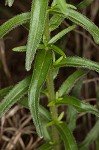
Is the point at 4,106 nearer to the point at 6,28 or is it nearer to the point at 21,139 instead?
the point at 6,28

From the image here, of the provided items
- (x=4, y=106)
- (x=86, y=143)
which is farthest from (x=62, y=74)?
(x=4, y=106)

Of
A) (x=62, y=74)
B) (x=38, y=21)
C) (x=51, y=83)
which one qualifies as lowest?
(x=62, y=74)

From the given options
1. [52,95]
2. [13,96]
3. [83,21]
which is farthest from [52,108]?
[83,21]

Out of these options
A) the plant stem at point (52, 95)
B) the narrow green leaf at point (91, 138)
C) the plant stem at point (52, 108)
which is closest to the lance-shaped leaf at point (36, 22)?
the plant stem at point (52, 95)

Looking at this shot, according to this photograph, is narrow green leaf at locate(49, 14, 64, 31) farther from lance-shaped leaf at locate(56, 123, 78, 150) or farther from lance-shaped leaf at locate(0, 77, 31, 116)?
lance-shaped leaf at locate(56, 123, 78, 150)

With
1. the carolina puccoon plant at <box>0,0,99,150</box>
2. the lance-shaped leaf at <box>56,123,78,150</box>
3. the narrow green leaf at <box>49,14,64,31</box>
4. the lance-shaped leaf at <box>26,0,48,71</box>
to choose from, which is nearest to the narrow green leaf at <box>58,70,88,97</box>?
the carolina puccoon plant at <box>0,0,99,150</box>

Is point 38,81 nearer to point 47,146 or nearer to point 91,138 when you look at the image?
point 47,146

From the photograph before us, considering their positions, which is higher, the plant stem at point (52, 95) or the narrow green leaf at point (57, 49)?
the narrow green leaf at point (57, 49)

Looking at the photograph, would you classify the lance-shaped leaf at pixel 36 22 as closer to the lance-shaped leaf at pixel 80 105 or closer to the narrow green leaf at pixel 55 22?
the narrow green leaf at pixel 55 22

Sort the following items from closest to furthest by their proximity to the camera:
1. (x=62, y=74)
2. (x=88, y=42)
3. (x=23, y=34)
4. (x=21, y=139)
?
(x=21, y=139) → (x=88, y=42) → (x=62, y=74) → (x=23, y=34)
